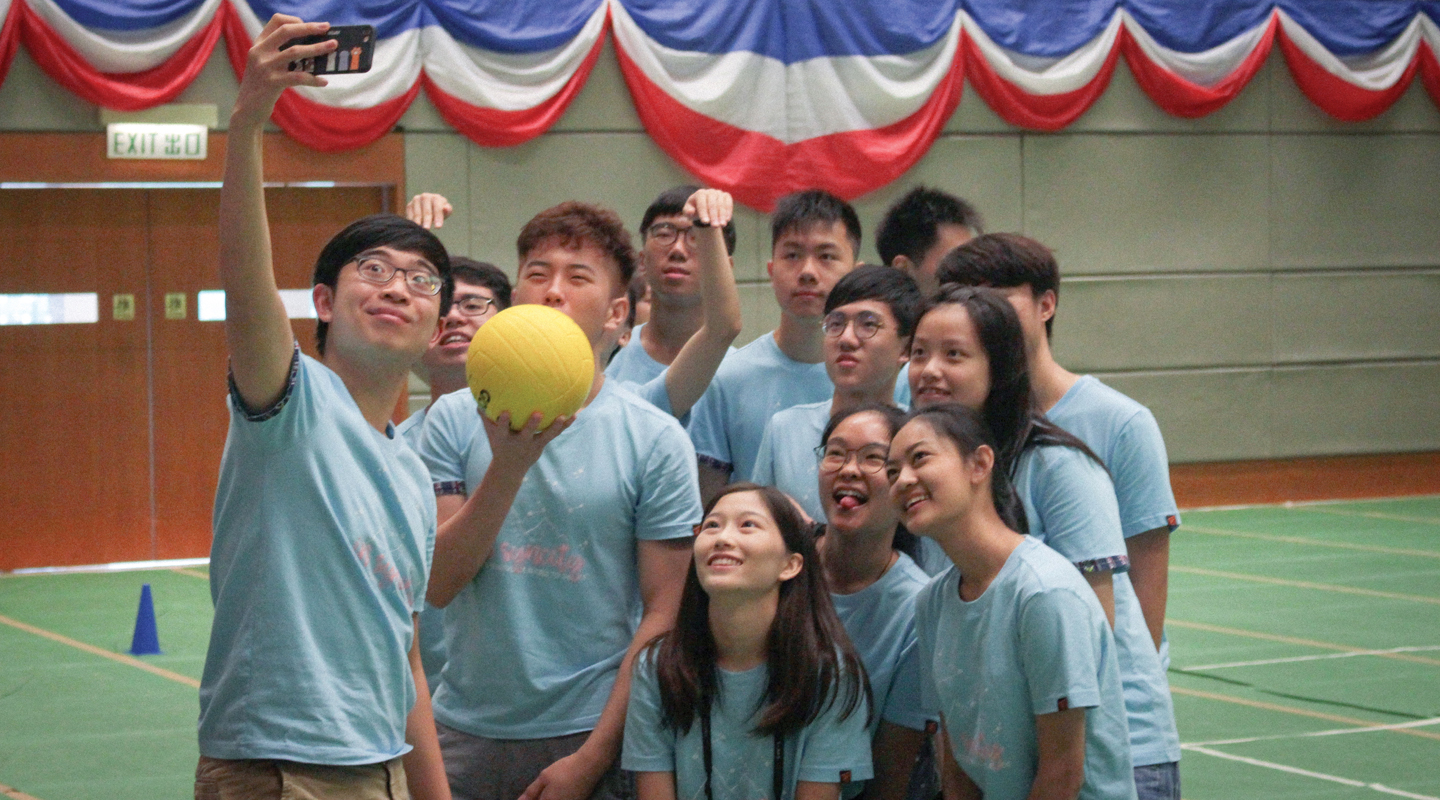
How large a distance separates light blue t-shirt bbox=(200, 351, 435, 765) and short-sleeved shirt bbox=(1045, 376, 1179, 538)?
161 cm

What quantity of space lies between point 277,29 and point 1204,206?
12752 millimetres

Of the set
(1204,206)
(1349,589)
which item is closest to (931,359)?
(1349,589)

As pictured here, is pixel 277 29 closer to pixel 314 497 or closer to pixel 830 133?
pixel 314 497

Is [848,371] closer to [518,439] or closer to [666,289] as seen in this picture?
[666,289]

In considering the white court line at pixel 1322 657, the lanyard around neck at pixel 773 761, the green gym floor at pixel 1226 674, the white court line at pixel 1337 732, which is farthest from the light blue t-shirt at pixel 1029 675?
the white court line at pixel 1322 657

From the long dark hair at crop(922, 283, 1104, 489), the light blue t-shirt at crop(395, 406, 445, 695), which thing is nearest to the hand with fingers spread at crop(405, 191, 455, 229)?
the light blue t-shirt at crop(395, 406, 445, 695)

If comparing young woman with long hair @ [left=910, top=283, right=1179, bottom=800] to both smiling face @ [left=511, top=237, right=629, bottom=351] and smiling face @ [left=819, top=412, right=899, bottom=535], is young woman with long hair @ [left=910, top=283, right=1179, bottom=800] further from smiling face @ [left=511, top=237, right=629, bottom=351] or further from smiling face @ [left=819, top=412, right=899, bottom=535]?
smiling face @ [left=511, top=237, right=629, bottom=351]

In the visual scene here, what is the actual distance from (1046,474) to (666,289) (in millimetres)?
2080

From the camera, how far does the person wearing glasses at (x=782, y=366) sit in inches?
193

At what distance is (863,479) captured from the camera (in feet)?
12.5

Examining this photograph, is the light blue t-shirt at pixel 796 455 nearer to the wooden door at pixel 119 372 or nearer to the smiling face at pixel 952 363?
the smiling face at pixel 952 363

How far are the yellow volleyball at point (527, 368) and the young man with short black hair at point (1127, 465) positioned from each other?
1.08 meters

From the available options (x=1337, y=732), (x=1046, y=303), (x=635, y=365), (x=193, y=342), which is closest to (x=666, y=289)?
(x=635, y=365)

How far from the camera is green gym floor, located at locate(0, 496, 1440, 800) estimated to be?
6.30 m
